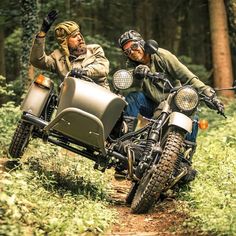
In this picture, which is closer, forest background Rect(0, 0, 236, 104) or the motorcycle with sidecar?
the motorcycle with sidecar

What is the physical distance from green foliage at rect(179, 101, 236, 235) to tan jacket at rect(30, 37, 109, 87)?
1.70 m

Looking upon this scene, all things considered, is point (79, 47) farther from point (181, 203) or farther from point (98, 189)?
point (181, 203)

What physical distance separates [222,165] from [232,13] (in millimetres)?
7194

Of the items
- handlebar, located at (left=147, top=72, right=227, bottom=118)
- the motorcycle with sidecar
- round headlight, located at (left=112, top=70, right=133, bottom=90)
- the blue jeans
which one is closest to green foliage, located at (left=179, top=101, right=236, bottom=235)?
the motorcycle with sidecar

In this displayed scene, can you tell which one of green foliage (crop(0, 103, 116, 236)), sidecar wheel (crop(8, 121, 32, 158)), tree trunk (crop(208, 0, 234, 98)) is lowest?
green foliage (crop(0, 103, 116, 236))

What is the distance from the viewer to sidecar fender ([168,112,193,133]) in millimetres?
5836

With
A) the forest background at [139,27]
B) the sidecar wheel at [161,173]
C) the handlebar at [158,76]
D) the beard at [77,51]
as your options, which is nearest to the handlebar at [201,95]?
the handlebar at [158,76]

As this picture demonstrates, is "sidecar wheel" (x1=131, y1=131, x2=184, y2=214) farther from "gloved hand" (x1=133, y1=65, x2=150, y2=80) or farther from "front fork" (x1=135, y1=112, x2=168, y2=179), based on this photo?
"gloved hand" (x1=133, y1=65, x2=150, y2=80)

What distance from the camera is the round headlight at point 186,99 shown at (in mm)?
5953

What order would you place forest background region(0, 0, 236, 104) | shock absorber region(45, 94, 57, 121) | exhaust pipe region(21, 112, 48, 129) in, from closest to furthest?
exhaust pipe region(21, 112, 48, 129)
shock absorber region(45, 94, 57, 121)
forest background region(0, 0, 236, 104)

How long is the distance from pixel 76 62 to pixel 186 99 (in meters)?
1.59

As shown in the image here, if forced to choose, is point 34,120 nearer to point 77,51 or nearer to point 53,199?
point 53,199

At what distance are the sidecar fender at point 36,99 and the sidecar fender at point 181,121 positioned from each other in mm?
1551

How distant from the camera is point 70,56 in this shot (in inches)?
274
